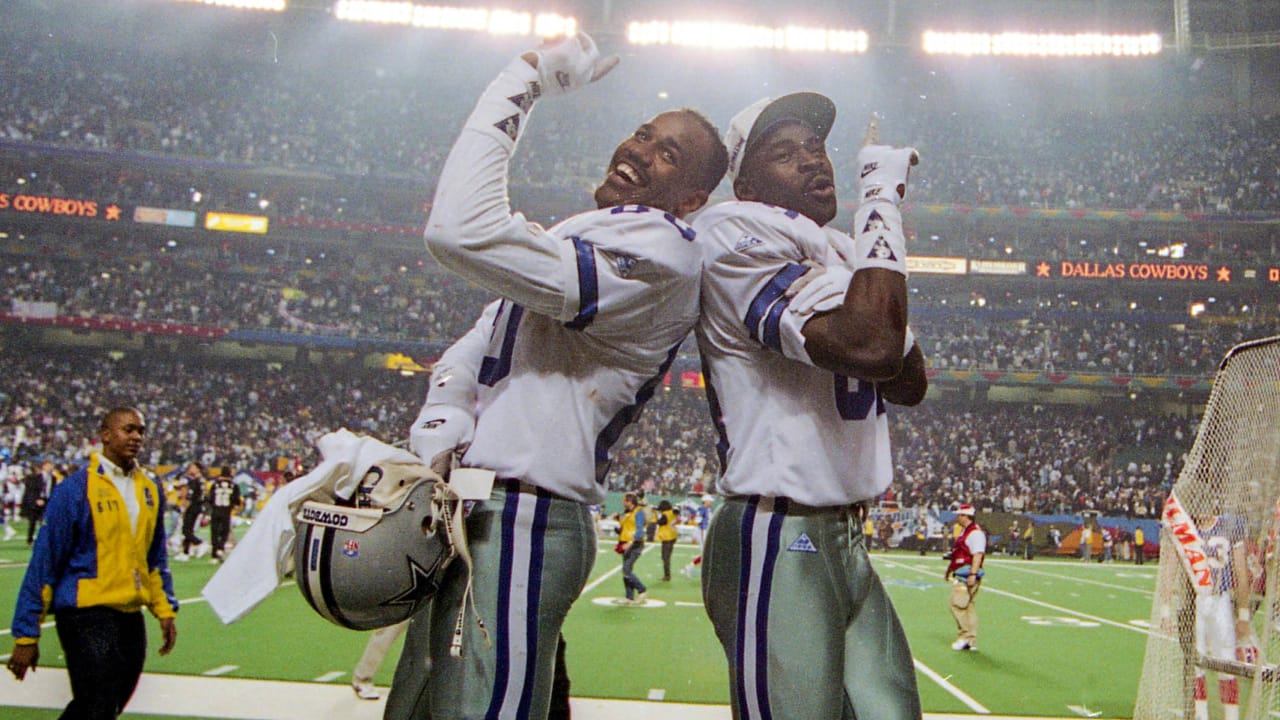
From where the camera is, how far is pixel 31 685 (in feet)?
19.5

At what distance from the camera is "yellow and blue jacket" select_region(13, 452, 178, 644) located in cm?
398

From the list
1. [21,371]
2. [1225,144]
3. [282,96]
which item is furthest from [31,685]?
[1225,144]

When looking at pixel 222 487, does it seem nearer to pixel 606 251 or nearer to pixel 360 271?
pixel 606 251

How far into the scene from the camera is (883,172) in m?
2.16

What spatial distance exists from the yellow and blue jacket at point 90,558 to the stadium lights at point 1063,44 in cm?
4097

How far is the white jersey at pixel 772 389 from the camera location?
6.82 feet

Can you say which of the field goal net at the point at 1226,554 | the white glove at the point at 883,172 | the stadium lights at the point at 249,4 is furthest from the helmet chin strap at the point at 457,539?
the stadium lights at the point at 249,4

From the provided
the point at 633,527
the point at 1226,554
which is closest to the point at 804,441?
the point at 1226,554

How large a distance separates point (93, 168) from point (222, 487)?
31.0 meters

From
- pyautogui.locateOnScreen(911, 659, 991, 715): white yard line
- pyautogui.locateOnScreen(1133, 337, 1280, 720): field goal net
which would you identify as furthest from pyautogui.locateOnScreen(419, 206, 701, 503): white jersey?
pyautogui.locateOnScreen(911, 659, 991, 715): white yard line

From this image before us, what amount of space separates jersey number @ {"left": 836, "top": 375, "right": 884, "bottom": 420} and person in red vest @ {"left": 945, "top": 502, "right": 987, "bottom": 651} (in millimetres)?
8014

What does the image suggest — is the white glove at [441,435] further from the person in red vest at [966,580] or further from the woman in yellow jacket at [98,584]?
the person in red vest at [966,580]

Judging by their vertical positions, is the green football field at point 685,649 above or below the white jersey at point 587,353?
below

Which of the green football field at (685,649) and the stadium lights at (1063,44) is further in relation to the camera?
the stadium lights at (1063,44)
